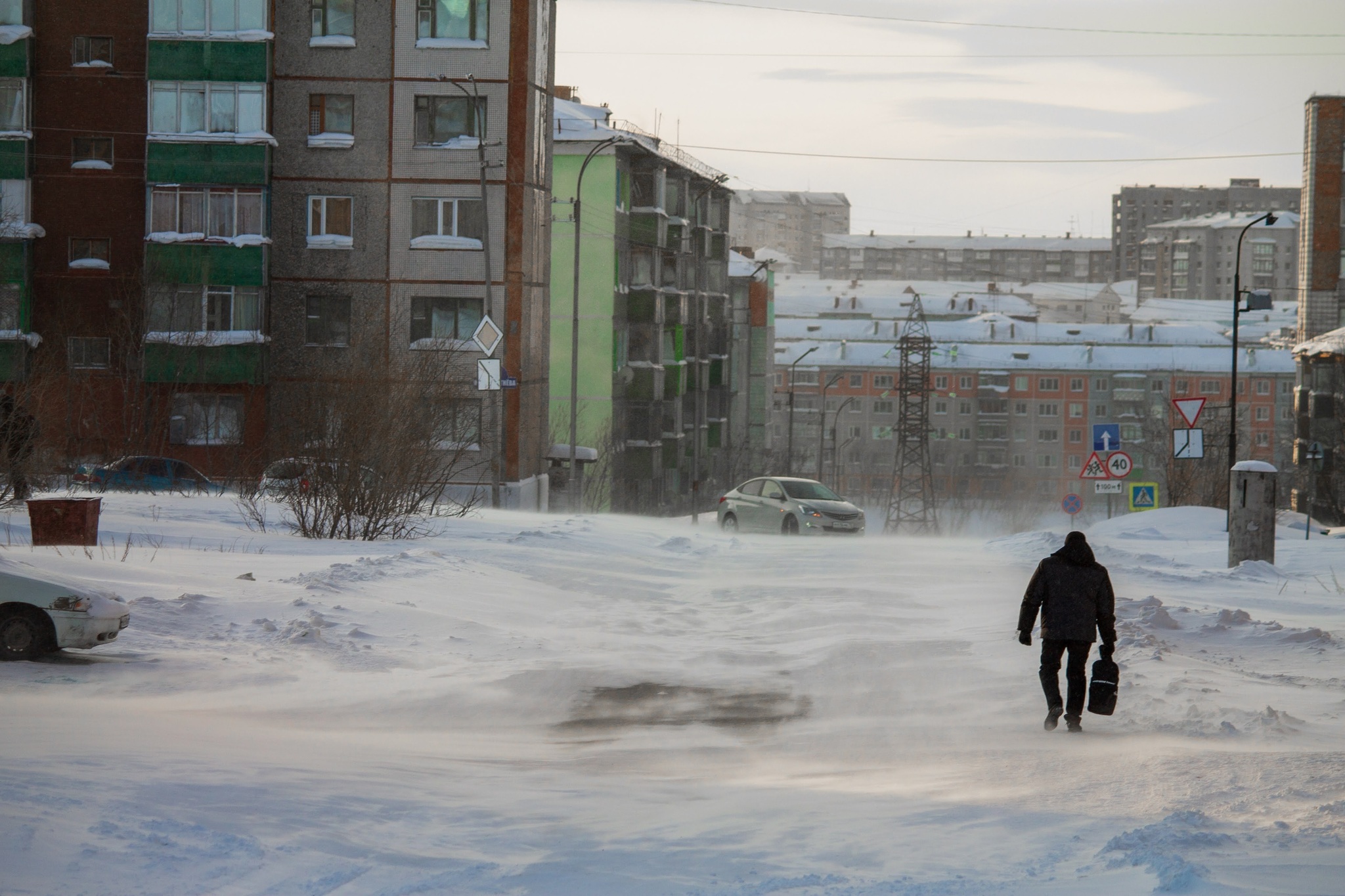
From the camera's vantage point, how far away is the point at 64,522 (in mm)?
17219

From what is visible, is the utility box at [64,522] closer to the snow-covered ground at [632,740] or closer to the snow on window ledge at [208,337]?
the snow-covered ground at [632,740]

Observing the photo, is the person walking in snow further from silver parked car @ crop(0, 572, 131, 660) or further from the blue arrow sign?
the blue arrow sign

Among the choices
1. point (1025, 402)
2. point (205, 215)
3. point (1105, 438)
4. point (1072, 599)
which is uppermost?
point (205, 215)

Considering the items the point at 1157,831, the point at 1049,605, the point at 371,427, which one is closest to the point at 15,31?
the point at 371,427

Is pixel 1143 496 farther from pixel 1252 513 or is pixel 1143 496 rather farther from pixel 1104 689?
pixel 1104 689

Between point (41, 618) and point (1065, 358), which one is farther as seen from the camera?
point (1065, 358)

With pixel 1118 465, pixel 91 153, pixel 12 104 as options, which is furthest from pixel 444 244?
pixel 1118 465

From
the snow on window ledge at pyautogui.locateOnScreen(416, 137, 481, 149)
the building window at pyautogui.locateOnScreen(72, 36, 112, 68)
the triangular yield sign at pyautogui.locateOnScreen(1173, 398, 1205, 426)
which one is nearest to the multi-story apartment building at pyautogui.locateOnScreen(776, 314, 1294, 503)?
the snow on window ledge at pyautogui.locateOnScreen(416, 137, 481, 149)

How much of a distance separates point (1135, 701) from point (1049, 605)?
1272 millimetres

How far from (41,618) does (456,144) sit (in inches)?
1373

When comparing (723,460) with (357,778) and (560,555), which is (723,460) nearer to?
(560,555)

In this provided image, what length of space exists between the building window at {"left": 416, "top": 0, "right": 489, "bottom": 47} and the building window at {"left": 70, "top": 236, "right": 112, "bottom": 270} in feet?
37.0

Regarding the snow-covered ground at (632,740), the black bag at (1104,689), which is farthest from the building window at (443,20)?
the black bag at (1104,689)

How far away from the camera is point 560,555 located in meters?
21.5
